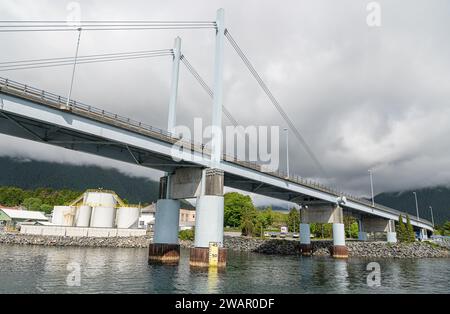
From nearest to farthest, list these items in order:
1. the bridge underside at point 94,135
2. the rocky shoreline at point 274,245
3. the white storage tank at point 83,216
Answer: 1. the bridge underside at point 94,135
2. the rocky shoreline at point 274,245
3. the white storage tank at point 83,216

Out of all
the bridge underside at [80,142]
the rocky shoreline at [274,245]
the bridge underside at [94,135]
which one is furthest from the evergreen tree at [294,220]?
the bridge underside at [80,142]

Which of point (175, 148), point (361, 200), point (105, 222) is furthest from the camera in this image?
point (105, 222)

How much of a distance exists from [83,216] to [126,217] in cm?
1310

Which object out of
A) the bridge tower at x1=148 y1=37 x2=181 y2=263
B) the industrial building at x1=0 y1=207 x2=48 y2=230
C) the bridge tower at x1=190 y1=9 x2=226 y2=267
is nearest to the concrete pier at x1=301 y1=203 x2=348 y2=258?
the bridge tower at x1=148 y1=37 x2=181 y2=263

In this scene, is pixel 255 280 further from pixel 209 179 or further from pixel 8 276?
pixel 8 276

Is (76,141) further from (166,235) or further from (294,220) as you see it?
(294,220)

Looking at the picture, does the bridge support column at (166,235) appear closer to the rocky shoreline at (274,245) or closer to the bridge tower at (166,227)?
the bridge tower at (166,227)

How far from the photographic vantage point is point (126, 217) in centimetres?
10656

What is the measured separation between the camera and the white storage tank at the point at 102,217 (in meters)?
103

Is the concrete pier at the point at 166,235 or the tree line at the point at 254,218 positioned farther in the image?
the tree line at the point at 254,218

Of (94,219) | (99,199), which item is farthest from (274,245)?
(99,199)

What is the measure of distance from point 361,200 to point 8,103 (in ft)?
270
